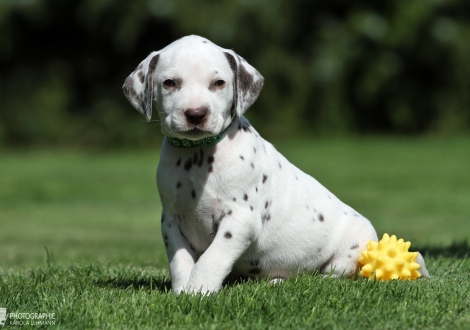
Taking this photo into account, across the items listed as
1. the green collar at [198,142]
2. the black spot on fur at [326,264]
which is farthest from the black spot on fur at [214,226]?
the black spot on fur at [326,264]

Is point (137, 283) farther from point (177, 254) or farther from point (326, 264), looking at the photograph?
point (326, 264)

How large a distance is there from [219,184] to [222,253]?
1.54ft

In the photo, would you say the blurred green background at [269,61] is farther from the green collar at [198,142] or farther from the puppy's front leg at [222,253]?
the puppy's front leg at [222,253]

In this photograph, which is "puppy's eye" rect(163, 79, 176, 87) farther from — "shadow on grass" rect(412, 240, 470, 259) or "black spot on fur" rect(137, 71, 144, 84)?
"shadow on grass" rect(412, 240, 470, 259)

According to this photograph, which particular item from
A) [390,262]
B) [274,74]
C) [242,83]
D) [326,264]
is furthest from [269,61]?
[390,262]

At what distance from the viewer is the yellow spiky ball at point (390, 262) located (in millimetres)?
5359

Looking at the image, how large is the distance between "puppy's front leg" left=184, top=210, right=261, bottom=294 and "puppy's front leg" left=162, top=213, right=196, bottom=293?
161 millimetres

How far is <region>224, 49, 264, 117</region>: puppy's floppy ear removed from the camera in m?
5.20

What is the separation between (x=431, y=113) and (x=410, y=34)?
2.54 m

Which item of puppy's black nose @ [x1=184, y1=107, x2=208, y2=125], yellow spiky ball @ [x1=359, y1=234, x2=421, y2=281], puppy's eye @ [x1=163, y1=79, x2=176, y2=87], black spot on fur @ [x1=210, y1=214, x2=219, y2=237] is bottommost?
yellow spiky ball @ [x1=359, y1=234, x2=421, y2=281]

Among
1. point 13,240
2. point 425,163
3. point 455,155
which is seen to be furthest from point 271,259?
point 455,155

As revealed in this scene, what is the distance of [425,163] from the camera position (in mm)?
18609

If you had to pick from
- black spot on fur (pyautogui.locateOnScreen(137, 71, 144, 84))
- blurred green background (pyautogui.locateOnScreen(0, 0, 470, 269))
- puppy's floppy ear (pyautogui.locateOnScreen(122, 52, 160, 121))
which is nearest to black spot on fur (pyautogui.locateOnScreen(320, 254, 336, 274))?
puppy's floppy ear (pyautogui.locateOnScreen(122, 52, 160, 121))

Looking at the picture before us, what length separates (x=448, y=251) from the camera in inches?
297
